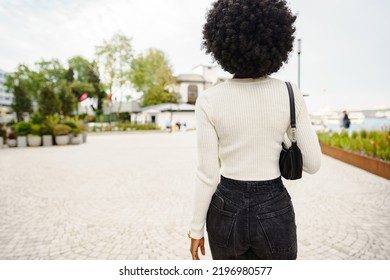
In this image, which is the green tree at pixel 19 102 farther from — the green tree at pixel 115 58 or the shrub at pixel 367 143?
the shrub at pixel 367 143

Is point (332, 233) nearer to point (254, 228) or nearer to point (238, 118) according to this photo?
point (254, 228)

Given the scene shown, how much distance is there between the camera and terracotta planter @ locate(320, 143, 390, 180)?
6430mm

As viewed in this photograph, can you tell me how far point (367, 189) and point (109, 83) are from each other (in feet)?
112

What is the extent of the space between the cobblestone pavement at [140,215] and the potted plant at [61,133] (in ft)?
29.5

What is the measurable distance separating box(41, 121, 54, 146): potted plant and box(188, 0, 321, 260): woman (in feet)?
53.9

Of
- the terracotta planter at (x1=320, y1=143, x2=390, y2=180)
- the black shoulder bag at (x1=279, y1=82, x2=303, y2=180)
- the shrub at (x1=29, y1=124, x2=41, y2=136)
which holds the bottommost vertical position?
the terracotta planter at (x1=320, y1=143, x2=390, y2=180)

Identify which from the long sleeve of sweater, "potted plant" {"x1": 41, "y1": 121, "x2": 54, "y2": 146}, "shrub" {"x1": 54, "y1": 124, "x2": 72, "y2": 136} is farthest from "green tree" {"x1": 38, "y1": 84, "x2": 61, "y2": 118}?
the long sleeve of sweater

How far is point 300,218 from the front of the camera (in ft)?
13.0

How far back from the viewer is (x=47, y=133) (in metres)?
15.9

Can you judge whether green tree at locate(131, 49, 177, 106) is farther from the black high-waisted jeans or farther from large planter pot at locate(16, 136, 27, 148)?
the black high-waisted jeans

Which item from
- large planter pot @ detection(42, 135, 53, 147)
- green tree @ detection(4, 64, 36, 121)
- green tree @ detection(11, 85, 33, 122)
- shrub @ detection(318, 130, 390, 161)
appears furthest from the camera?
green tree @ detection(4, 64, 36, 121)

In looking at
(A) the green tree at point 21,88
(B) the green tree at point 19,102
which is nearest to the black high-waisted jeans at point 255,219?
(A) the green tree at point 21,88

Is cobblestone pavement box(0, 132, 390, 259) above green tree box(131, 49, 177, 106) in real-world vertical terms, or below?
below
